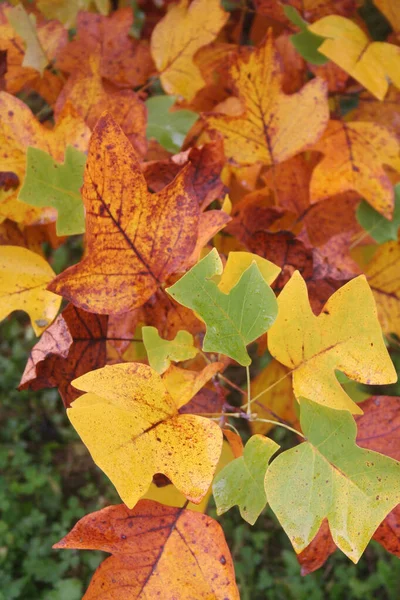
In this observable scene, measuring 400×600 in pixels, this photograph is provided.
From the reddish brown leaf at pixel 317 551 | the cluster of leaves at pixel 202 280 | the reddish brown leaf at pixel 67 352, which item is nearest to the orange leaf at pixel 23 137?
the cluster of leaves at pixel 202 280

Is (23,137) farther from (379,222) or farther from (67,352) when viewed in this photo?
(379,222)

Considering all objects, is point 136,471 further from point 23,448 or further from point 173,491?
point 23,448

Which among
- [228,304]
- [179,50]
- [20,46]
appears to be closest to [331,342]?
[228,304]

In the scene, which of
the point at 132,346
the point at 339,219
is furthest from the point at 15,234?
the point at 339,219

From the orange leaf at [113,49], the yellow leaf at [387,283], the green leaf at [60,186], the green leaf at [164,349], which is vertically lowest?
the yellow leaf at [387,283]

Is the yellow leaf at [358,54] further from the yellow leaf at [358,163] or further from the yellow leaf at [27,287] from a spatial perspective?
the yellow leaf at [27,287]

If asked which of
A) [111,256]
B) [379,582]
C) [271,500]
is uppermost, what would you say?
[111,256]
